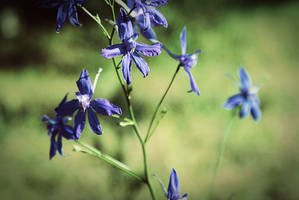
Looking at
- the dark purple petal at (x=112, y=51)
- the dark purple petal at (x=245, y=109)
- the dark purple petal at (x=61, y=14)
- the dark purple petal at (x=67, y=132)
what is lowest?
the dark purple petal at (x=67, y=132)

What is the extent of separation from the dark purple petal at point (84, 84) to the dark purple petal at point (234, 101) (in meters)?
0.96

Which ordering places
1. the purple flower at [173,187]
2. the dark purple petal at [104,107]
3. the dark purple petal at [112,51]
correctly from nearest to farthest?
the dark purple petal at [112,51] < the dark purple petal at [104,107] < the purple flower at [173,187]

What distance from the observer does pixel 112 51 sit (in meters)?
0.97

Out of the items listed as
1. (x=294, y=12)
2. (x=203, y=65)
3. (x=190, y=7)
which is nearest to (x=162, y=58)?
(x=203, y=65)

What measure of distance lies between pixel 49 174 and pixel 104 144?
571mm

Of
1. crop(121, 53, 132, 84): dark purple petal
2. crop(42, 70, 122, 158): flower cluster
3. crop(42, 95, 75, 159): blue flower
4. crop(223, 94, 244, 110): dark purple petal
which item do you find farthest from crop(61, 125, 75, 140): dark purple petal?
crop(223, 94, 244, 110): dark purple petal

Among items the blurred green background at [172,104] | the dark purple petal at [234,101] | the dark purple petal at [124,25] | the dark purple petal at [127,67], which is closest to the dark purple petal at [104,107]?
the dark purple petal at [127,67]

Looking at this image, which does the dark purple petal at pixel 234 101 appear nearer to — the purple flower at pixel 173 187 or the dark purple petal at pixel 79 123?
the purple flower at pixel 173 187

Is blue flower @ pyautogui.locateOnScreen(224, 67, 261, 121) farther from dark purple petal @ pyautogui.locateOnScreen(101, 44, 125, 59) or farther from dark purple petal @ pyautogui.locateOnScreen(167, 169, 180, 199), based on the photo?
dark purple petal @ pyautogui.locateOnScreen(101, 44, 125, 59)

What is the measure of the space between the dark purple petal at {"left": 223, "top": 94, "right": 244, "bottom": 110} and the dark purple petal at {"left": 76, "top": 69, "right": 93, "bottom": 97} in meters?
0.96

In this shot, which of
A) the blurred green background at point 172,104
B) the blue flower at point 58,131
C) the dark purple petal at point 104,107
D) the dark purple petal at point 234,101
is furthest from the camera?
the blurred green background at point 172,104

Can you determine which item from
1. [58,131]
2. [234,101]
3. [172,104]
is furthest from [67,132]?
[172,104]

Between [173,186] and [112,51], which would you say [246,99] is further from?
[112,51]

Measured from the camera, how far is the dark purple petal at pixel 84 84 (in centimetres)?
107
